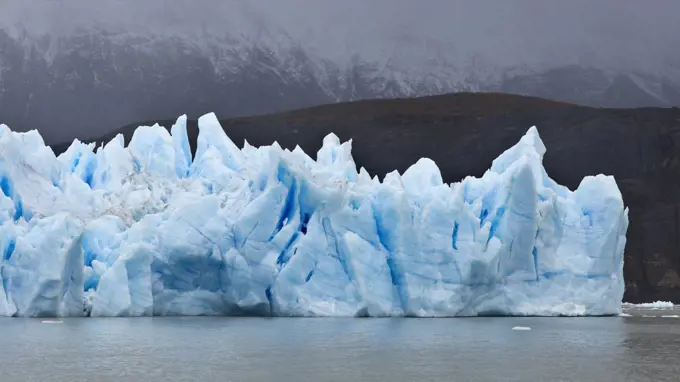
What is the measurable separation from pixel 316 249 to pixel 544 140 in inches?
1193

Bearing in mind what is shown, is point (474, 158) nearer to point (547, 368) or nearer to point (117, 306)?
point (117, 306)

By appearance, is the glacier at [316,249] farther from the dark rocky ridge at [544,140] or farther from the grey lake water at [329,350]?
the dark rocky ridge at [544,140]

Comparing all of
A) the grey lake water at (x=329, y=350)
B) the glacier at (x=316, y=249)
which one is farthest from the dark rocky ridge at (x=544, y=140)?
the grey lake water at (x=329, y=350)

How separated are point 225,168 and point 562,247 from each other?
855 cm

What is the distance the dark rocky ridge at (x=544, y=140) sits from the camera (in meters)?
44.4

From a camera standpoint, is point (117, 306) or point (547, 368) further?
point (117, 306)

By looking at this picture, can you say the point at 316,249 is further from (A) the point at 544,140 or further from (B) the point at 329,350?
(A) the point at 544,140

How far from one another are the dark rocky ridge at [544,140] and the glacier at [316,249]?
2279 centimetres

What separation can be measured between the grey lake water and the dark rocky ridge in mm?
25324

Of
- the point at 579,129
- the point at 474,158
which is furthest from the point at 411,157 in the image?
the point at 579,129

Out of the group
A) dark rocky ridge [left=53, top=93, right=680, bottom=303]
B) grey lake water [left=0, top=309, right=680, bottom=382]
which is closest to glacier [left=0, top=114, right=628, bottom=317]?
grey lake water [left=0, top=309, right=680, bottom=382]

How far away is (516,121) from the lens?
1940 inches

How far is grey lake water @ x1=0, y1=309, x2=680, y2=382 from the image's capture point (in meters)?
11.3

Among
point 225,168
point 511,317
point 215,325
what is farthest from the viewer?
point 225,168
